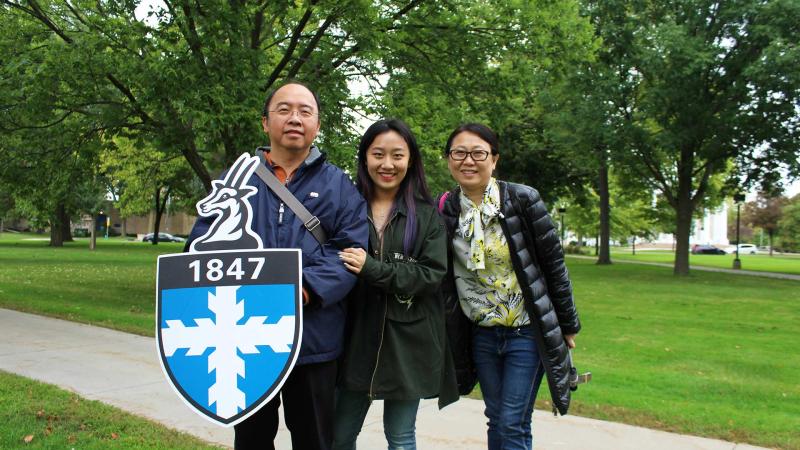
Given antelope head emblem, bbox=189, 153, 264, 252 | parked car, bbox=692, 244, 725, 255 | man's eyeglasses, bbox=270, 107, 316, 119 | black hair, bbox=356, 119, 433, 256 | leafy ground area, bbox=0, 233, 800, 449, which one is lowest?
leafy ground area, bbox=0, 233, 800, 449

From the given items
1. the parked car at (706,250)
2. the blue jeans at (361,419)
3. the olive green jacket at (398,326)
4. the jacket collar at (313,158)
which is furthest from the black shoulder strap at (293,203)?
the parked car at (706,250)

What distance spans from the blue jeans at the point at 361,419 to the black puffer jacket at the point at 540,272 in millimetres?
606

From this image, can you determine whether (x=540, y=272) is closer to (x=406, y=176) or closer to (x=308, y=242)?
(x=406, y=176)

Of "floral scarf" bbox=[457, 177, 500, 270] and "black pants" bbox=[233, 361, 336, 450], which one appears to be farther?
"floral scarf" bbox=[457, 177, 500, 270]

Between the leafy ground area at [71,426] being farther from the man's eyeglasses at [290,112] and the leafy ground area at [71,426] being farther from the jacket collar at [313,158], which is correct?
the man's eyeglasses at [290,112]

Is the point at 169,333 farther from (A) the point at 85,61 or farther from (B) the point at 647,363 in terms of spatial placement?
(A) the point at 85,61

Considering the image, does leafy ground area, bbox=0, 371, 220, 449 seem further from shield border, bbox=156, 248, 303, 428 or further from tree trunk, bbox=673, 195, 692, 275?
tree trunk, bbox=673, 195, 692, 275

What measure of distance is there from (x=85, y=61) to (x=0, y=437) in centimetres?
679

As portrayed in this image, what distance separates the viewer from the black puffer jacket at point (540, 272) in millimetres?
2902

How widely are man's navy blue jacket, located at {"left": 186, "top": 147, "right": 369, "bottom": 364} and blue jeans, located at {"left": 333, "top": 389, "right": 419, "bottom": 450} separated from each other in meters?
0.33

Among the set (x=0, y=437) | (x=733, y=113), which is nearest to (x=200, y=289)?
(x=0, y=437)

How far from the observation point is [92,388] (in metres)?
5.57

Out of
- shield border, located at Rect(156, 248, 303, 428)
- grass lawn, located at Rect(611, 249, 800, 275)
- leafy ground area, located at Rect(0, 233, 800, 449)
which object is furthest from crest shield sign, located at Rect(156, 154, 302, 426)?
grass lawn, located at Rect(611, 249, 800, 275)

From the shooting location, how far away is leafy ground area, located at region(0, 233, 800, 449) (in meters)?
5.19
